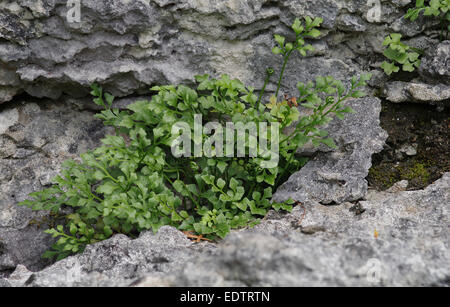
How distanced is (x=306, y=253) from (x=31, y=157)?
97.2 inches

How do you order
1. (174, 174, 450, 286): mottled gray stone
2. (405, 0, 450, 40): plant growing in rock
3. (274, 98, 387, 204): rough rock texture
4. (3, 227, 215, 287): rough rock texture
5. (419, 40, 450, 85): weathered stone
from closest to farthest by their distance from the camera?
(174, 174, 450, 286): mottled gray stone
(3, 227, 215, 287): rough rock texture
(274, 98, 387, 204): rough rock texture
(405, 0, 450, 40): plant growing in rock
(419, 40, 450, 85): weathered stone

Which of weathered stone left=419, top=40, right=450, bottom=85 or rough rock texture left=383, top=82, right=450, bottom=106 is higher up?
weathered stone left=419, top=40, right=450, bottom=85

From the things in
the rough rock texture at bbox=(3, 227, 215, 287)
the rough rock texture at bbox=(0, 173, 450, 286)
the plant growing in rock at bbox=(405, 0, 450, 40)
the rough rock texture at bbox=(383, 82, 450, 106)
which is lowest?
the rough rock texture at bbox=(3, 227, 215, 287)

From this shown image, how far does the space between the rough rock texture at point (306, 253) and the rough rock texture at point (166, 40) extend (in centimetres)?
118

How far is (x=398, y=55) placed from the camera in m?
3.54

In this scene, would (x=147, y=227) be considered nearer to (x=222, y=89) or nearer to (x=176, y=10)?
(x=222, y=89)

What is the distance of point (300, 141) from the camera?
3.13 meters

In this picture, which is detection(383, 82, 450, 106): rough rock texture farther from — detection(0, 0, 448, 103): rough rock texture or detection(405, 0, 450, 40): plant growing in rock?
detection(405, 0, 450, 40): plant growing in rock

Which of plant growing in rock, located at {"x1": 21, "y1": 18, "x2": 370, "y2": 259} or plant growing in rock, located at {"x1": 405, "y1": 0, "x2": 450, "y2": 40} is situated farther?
plant growing in rock, located at {"x1": 405, "y1": 0, "x2": 450, "y2": 40}

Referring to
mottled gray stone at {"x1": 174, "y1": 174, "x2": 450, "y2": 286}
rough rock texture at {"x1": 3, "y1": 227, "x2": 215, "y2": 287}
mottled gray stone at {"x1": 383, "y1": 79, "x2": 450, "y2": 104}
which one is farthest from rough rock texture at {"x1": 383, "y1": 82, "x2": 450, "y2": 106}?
rough rock texture at {"x1": 3, "y1": 227, "x2": 215, "y2": 287}

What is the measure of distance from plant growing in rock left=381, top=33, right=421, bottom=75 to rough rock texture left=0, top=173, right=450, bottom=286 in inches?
38.2

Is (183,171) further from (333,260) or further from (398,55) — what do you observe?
(398,55)

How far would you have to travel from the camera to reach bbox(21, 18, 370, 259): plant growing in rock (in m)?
2.95

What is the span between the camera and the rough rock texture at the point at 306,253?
216 cm
